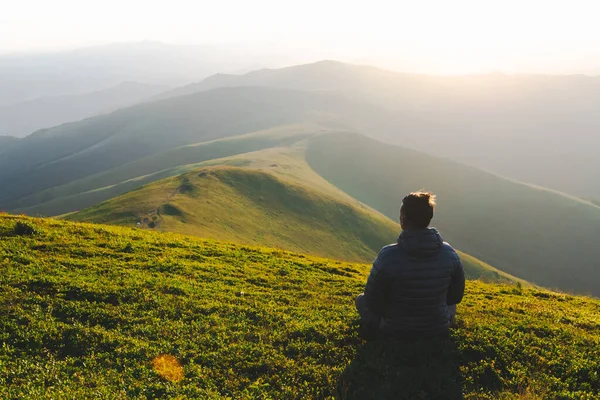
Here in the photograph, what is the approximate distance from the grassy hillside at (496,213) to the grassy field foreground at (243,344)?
385 feet

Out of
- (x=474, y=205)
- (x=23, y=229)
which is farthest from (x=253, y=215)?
(x=474, y=205)

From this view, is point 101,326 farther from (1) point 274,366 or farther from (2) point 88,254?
(2) point 88,254

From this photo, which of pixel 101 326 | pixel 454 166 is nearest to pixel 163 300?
pixel 101 326

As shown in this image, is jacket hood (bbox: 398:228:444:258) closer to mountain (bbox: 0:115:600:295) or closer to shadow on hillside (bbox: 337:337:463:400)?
shadow on hillside (bbox: 337:337:463:400)

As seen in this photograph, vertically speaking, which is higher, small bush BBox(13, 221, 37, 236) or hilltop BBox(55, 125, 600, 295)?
small bush BBox(13, 221, 37, 236)

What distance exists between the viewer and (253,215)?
70.6 metres

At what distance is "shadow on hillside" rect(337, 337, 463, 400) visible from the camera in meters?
8.59

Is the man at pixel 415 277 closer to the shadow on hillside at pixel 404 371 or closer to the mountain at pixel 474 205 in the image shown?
the shadow on hillside at pixel 404 371

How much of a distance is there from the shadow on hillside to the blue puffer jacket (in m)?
0.46

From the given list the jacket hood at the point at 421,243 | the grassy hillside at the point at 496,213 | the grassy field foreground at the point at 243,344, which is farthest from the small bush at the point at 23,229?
Answer: the grassy hillside at the point at 496,213

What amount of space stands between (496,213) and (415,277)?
156222mm

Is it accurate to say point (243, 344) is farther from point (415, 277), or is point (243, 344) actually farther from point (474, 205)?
point (474, 205)

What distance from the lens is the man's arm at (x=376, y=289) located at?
29.4ft

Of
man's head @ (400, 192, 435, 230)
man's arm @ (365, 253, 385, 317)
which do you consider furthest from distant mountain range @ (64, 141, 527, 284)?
man's head @ (400, 192, 435, 230)
